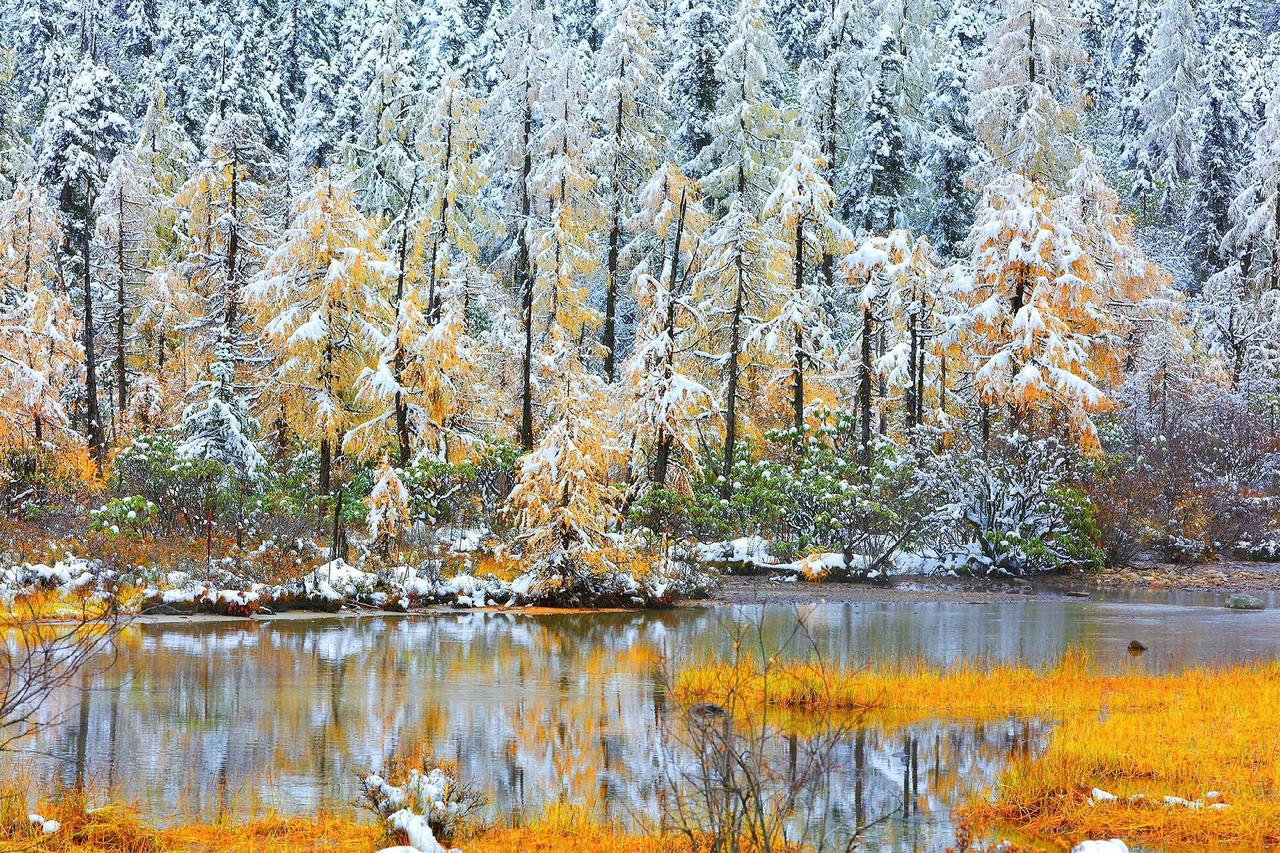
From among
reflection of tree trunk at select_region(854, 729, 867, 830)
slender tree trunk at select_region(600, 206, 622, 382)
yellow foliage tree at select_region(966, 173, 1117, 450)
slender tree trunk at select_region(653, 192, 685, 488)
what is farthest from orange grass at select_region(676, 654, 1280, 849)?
slender tree trunk at select_region(600, 206, 622, 382)

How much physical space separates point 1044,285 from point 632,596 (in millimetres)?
13735

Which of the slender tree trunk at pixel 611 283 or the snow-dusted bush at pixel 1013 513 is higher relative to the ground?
the slender tree trunk at pixel 611 283

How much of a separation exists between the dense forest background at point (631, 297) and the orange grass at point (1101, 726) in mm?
10577

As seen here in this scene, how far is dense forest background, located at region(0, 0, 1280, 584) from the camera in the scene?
1229 inches

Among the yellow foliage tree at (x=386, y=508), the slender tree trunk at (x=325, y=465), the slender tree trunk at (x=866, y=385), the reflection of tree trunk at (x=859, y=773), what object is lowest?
the reflection of tree trunk at (x=859, y=773)

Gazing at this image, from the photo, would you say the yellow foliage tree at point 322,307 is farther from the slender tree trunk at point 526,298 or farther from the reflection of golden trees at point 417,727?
the reflection of golden trees at point 417,727

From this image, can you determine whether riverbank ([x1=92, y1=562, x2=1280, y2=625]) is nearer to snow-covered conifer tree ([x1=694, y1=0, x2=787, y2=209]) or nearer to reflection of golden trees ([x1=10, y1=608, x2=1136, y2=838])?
reflection of golden trees ([x1=10, y1=608, x2=1136, y2=838])

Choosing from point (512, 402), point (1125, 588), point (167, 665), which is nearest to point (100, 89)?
point (512, 402)

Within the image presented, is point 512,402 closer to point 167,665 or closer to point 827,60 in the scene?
point 827,60

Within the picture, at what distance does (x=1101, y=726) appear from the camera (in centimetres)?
1270

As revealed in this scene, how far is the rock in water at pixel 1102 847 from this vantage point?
829 cm

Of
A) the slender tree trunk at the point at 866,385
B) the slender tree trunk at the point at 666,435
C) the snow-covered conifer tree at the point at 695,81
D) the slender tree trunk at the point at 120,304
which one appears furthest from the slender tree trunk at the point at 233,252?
the slender tree trunk at the point at 866,385

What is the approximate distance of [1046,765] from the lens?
1079cm

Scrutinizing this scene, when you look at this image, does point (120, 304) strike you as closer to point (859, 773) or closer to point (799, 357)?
point (799, 357)
